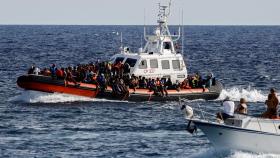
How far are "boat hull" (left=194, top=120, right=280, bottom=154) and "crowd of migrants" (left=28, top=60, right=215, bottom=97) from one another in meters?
18.5

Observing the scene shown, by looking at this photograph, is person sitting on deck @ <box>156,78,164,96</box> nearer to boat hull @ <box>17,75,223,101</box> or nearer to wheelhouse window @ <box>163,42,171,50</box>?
boat hull @ <box>17,75,223,101</box>

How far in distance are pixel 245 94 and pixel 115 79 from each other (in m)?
9.99

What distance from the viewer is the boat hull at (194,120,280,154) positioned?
32.0m

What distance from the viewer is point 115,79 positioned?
50500 millimetres

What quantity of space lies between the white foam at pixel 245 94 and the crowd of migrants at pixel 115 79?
8.88 feet

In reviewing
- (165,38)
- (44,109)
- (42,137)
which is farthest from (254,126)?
(165,38)

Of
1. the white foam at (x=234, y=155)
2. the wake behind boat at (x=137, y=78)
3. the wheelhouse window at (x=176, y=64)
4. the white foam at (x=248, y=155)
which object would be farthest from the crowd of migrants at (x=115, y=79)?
the white foam at (x=248, y=155)

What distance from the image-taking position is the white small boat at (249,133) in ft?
105

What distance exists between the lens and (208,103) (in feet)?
169

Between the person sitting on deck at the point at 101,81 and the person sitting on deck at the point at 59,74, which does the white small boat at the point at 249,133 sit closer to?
the person sitting on deck at the point at 101,81

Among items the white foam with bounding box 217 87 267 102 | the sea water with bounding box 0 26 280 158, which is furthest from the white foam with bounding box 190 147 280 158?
the white foam with bounding box 217 87 267 102

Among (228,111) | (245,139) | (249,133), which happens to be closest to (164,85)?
(228,111)

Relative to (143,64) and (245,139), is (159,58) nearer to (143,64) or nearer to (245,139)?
(143,64)

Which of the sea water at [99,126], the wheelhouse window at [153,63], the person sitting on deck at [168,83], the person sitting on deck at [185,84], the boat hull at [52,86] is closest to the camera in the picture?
the sea water at [99,126]
